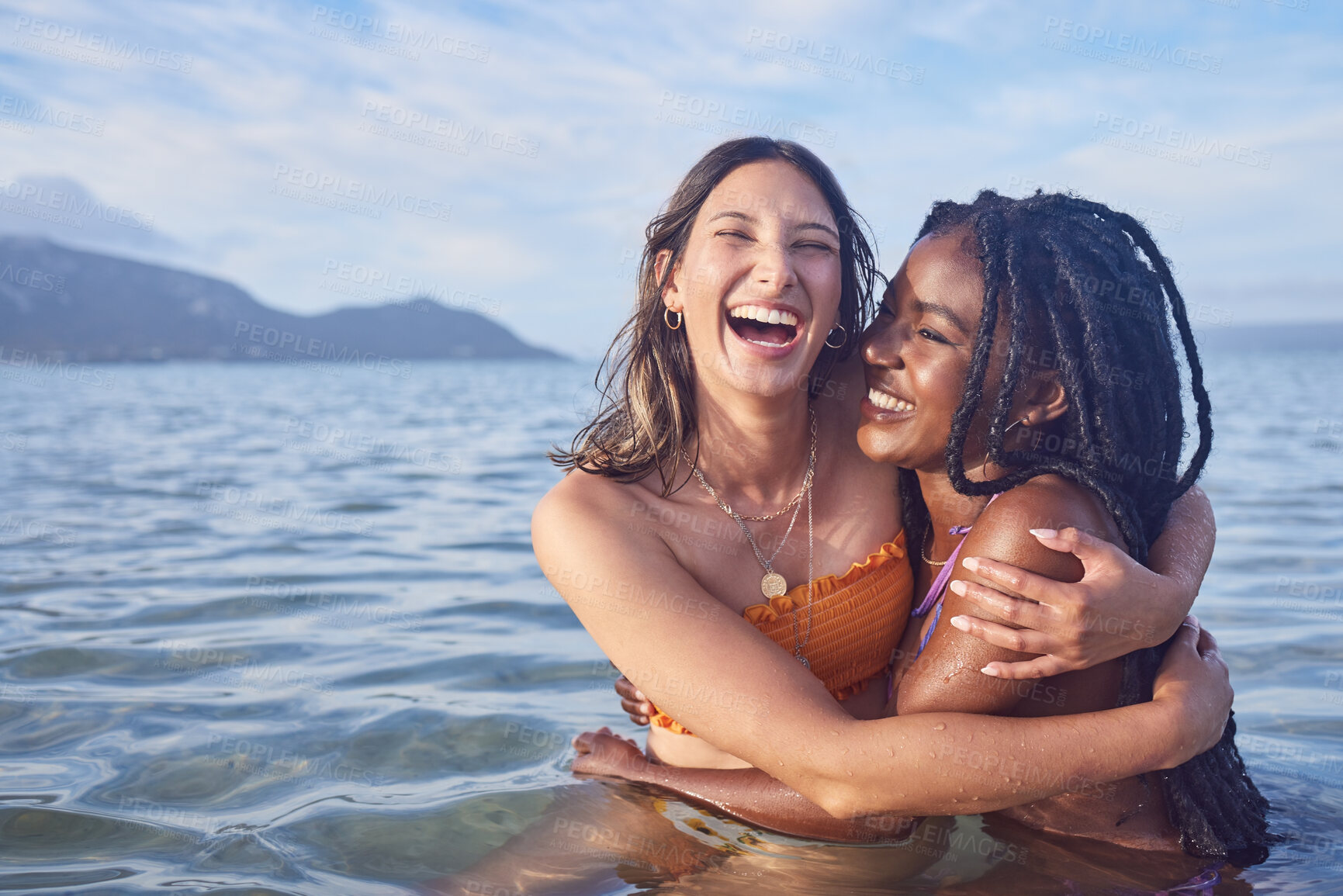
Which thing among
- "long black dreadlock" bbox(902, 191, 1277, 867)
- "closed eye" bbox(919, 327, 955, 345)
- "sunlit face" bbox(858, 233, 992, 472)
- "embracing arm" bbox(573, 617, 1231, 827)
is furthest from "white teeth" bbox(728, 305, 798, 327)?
"embracing arm" bbox(573, 617, 1231, 827)

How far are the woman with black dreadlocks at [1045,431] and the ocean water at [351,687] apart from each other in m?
0.20

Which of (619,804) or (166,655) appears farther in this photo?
(166,655)

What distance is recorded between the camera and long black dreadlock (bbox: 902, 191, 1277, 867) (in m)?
2.74

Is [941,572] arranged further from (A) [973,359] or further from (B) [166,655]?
(B) [166,655]

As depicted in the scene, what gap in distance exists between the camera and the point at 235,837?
3.24 m

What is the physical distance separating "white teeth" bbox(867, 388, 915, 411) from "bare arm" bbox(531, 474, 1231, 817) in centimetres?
82

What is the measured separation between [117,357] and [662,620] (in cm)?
7664

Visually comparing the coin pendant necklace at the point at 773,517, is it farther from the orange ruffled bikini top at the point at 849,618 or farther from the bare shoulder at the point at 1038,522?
the bare shoulder at the point at 1038,522

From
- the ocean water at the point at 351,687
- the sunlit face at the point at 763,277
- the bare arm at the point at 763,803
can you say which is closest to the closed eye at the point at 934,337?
the sunlit face at the point at 763,277

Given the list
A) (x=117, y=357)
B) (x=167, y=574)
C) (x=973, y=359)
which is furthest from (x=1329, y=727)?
(x=117, y=357)

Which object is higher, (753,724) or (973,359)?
(973,359)

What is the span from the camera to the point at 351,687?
188 inches

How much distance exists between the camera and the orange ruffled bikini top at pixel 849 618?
3154 millimetres

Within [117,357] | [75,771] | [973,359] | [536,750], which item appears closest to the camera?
[973,359]
